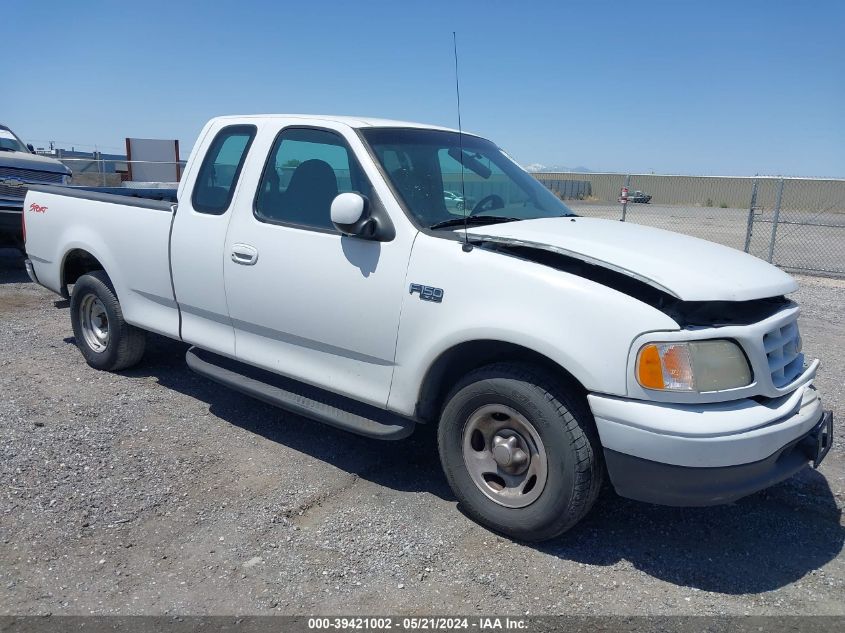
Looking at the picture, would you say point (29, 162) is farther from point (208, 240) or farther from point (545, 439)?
point (545, 439)

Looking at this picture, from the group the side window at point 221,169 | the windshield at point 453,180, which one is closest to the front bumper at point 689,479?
the windshield at point 453,180

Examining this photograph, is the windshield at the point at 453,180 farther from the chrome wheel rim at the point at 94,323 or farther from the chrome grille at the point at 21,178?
the chrome grille at the point at 21,178

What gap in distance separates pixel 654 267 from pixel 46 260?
203 inches

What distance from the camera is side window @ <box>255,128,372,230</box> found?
422cm

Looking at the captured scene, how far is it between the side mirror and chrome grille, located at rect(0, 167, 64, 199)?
29.5 feet

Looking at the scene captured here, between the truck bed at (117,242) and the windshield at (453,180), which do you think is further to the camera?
the truck bed at (117,242)

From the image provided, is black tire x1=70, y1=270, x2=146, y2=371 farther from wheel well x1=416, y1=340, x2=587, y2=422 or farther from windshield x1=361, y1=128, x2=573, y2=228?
wheel well x1=416, y1=340, x2=587, y2=422

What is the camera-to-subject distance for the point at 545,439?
332cm

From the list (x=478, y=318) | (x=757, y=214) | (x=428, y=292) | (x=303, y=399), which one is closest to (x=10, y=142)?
(x=303, y=399)

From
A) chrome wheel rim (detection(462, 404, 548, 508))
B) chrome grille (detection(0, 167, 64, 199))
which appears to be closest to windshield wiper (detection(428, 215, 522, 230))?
chrome wheel rim (detection(462, 404, 548, 508))

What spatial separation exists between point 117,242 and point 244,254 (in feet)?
5.07

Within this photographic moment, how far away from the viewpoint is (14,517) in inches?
147

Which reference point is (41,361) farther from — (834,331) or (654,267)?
(834,331)

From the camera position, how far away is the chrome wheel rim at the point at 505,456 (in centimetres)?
344
